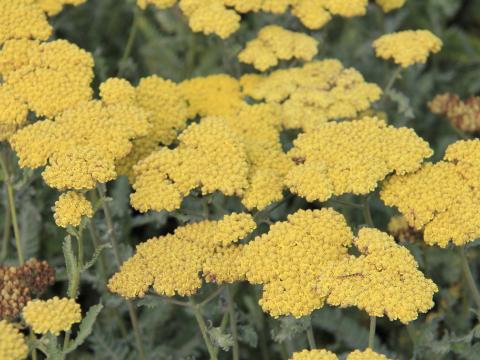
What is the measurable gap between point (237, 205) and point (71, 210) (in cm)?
139

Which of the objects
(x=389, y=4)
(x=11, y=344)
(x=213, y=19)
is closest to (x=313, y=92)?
(x=213, y=19)

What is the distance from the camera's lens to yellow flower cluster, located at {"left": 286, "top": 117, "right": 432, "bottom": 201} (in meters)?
3.61

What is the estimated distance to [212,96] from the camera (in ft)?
14.6

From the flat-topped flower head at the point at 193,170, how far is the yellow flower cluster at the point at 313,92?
51cm

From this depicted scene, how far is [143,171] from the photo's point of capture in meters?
3.75

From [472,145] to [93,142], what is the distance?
1735 mm

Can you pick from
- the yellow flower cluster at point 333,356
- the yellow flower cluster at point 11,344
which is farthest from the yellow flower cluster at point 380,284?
the yellow flower cluster at point 11,344

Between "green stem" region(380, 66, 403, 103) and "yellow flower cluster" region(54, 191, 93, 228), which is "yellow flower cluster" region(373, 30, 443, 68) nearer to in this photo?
"green stem" region(380, 66, 403, 103)

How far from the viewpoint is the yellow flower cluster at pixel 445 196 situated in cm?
346

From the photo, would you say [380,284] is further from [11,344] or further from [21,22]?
[21,22]

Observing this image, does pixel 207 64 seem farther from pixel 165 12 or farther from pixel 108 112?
pixel 108 112

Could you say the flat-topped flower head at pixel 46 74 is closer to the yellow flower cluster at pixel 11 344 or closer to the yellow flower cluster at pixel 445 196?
the yellow flower cluster at pixel 11 344

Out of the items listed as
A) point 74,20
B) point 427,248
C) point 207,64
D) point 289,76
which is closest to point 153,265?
point 289,76

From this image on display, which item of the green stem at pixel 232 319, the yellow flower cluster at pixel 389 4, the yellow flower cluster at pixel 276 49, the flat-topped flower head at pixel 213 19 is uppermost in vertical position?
the flat-topped flower head at pixel 213 19
